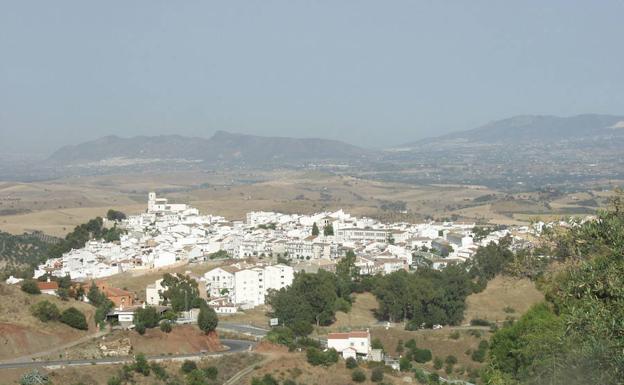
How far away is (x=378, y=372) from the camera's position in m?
30.1

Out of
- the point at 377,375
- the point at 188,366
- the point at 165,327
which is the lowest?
the point at 377,375

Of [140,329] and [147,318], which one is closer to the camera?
[140,329]

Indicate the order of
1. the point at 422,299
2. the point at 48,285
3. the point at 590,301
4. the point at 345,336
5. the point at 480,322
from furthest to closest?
the point at 422,299, the point at 480,322, the point at 48,285, the point at 345,336, the point at 590,301

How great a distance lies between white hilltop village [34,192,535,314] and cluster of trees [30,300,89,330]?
10169 millimetres

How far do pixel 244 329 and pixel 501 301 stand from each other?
13247 mm

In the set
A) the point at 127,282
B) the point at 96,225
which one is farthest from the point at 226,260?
the point at 96,225

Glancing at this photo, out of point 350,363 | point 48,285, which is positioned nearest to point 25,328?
point 48,285

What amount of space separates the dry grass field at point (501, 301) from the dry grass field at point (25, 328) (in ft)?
60.2

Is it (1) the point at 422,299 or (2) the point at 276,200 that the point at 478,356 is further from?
(2) the point at 276,200

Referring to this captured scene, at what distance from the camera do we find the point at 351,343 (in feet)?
111

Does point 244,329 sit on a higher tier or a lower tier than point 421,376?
higher

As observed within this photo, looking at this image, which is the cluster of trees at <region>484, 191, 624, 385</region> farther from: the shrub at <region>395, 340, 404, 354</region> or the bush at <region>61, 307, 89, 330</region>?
the shrub at <region>395, 340, 404, 354</region>

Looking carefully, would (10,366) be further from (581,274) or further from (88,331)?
(581,274)

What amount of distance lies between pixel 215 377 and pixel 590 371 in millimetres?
18814
